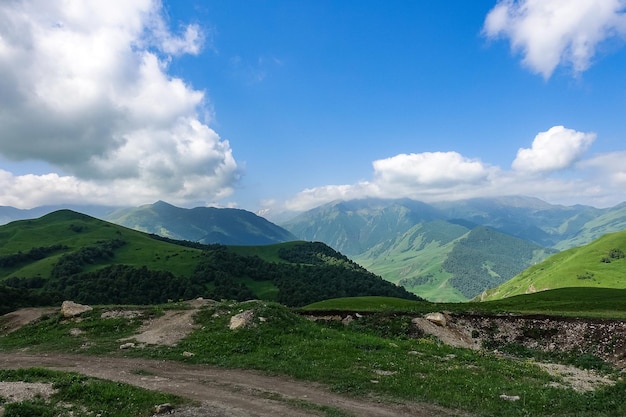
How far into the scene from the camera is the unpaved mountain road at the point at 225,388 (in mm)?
18516

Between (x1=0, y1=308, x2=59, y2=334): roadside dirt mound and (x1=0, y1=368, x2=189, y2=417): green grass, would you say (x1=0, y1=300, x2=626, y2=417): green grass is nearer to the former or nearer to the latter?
(x1=0, y1=308, x2=59, y2=334): roadside dirt mound

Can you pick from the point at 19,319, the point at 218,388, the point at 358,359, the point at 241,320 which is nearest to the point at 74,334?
the point at 19,319

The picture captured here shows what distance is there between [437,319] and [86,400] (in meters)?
36.9

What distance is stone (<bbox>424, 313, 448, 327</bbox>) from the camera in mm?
44812

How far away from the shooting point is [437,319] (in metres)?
45.0

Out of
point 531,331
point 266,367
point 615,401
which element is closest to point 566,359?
point 531,331

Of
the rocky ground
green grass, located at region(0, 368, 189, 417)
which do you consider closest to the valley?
the rocky ground

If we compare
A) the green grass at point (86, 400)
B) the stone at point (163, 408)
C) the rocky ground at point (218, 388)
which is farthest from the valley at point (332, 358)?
the stone at point (163, 408)

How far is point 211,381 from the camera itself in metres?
23.8

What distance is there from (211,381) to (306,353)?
7.66 metres

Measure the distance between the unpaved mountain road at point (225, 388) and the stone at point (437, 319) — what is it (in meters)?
26.4

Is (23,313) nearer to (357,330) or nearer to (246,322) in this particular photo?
(246,322)

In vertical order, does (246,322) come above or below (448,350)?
above

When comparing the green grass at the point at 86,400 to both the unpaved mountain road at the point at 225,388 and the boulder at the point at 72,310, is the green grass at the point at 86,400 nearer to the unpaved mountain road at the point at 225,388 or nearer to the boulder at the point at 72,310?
the unpaved mountain road at the point at 225,388
